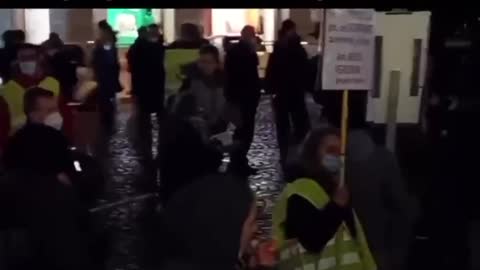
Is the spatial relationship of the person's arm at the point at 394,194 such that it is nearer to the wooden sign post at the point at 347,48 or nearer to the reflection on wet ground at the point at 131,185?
the wooden sign post at the point at 347,48

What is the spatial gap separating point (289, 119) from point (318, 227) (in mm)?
7938

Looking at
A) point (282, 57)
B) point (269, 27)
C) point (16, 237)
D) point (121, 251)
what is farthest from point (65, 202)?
point (269, 27)

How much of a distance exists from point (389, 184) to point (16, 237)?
200 cm

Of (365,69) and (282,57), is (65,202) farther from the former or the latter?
(282,57)

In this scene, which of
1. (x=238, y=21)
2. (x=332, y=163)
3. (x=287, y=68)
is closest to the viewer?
(x=332, y=163)

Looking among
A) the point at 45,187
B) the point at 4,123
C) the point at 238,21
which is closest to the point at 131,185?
the point at 4,123

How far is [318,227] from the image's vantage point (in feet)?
15.4

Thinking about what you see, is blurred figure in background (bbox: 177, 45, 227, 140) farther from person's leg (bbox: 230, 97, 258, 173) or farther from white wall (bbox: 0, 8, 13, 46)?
white wall (bbox: 0, 8, 13, 46)

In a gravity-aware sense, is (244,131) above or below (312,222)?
below

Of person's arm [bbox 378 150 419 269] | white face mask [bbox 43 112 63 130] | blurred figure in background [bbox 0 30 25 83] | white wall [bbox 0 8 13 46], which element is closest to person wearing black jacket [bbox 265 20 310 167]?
blurred figure in background [bbox 0 30 25 83]

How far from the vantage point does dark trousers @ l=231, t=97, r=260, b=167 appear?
1141 cm

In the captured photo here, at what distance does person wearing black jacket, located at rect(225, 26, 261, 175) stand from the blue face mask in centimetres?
627

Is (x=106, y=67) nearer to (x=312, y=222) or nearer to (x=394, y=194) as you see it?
(x=394, y=194)

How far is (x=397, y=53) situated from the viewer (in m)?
9.70
